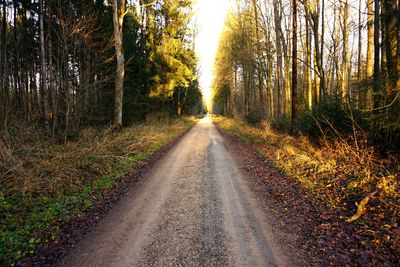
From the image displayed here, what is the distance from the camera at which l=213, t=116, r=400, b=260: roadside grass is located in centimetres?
368

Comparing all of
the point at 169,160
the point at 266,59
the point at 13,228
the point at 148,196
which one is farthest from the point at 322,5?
the point at 13,228

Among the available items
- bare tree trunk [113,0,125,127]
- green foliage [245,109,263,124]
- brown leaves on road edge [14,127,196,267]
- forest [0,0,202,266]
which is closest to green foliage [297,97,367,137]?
brown leaves on road edge [14,127,196,267]

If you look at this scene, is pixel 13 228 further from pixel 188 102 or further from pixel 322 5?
pixel 188 102

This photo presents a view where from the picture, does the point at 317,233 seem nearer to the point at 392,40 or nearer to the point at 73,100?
the point at 392,40

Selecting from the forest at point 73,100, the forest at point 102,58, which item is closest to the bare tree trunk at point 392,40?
the forest at point 73,100

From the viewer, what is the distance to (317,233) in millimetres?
3680

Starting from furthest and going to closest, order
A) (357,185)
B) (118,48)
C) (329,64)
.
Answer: (329,64), (118,48), (357,185)

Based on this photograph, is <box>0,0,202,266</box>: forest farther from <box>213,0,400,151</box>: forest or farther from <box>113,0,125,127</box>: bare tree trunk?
<box>213,0,400,151</box>: forest

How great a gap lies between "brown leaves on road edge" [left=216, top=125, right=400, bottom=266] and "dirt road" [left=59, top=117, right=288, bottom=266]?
1.07 ft

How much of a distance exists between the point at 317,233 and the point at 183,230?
232cm

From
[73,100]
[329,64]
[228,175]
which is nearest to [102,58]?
[73,100]

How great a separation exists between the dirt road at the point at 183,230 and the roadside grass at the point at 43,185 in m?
0.83

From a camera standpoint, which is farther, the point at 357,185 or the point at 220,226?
the point at 357,185

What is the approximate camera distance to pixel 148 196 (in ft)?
17.0
